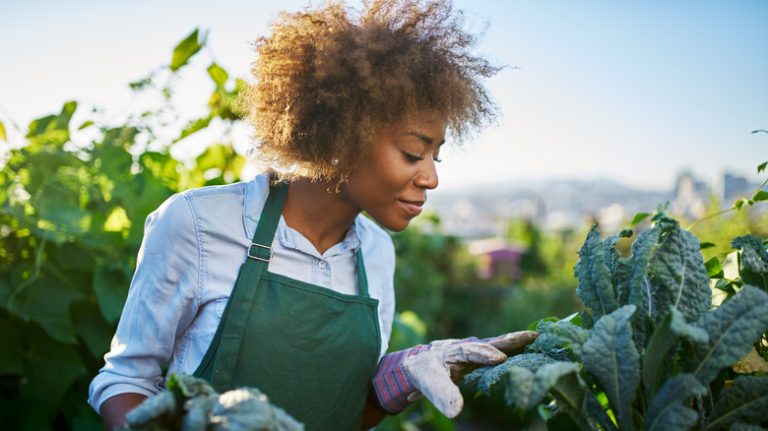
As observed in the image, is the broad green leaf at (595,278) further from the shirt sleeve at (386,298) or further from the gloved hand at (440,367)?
the shirt sleeve at (386,298)

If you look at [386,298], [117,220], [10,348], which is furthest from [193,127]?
[386,298]

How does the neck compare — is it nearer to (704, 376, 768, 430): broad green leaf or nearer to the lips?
the lips

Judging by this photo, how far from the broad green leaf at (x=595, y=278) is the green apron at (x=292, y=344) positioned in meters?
0.55

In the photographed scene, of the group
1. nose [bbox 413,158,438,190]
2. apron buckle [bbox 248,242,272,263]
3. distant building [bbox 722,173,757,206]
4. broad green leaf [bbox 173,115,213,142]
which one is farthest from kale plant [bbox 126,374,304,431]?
distant building [bbox 722,173,757,206]

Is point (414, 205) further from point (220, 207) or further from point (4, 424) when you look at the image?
point (4, 424)

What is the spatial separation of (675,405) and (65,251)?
1.78 metres

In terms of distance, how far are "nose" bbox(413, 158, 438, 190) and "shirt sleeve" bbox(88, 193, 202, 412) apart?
0.44 meters

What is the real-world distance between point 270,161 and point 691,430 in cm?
95

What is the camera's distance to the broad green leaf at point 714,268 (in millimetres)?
1104

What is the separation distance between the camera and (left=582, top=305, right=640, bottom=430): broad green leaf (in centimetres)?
77

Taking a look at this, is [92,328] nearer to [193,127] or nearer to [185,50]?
[193,127]

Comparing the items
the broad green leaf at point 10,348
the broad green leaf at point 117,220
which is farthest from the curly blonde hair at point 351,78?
the broad green leaf at point 10,348

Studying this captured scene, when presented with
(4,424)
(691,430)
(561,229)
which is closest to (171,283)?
(691,430)

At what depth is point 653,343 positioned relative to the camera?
2.58ft
